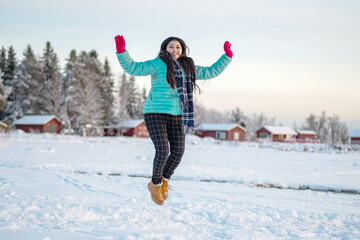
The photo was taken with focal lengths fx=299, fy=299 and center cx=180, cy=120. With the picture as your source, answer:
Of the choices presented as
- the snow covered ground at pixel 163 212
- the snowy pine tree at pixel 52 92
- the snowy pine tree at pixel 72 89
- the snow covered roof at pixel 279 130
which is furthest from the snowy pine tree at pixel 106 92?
the snow covered ground at pixel 163 212

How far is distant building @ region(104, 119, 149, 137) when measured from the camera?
51.2m

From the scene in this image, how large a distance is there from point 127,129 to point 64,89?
513 inches

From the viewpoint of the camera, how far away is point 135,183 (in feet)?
26.8

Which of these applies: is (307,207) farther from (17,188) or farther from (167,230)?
(17,188)

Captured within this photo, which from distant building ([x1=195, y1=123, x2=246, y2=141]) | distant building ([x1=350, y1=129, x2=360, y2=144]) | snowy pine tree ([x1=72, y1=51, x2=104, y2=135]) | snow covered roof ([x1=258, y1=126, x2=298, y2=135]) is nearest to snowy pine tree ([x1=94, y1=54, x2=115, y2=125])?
snowy pine tree ([x1=72, y1=51, x2=104, y2=135])

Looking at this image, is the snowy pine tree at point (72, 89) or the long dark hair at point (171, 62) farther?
the snowy pine tree at point (72, 89)

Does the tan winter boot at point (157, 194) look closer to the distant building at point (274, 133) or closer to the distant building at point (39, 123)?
the distant building at point (39, 123)

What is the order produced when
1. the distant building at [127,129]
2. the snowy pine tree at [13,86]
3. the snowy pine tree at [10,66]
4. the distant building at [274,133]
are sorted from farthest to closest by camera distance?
the distant building at [274,133]
the distant building at [127,129]
the snowy pine tree at [10,66]
the snowy pine tree at [13,86]

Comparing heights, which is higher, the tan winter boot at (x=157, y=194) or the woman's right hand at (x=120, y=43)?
the woman's right hand at (x=120, y=43)

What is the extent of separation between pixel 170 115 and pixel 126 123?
1932 inches

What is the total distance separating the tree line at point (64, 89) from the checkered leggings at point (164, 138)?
40128mm

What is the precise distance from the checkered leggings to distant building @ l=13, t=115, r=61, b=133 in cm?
4343

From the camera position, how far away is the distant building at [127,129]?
5122cm

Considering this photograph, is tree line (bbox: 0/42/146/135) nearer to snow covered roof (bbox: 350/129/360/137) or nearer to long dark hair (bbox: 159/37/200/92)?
long dark hair (bbox: 159/37/200/92)
